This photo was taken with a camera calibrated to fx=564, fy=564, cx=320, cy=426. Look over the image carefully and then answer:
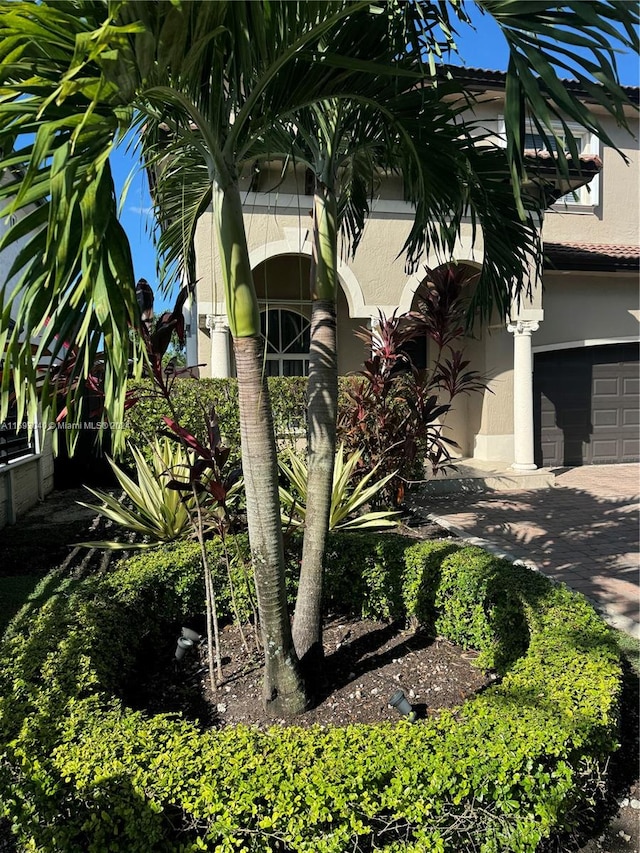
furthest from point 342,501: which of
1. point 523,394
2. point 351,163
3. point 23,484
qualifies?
point 523,394

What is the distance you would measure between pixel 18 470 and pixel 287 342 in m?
6.22

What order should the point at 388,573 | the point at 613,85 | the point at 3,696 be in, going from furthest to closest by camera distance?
the point at 388,573 → the point at 3,696 → the point at 613,85

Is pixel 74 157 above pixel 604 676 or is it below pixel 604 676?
above

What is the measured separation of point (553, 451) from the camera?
12.9 meters

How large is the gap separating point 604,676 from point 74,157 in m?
3.12

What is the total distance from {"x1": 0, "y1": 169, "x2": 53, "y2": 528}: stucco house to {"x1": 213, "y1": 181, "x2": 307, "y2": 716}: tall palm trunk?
5067 millimetres

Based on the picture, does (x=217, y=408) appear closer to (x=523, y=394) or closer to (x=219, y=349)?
(x=219, y=349)

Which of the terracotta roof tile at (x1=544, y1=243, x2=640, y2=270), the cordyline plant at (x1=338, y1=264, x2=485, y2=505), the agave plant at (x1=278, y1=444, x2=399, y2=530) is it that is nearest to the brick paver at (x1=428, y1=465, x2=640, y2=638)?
the cordyline plant at (x1=338, y1=264, x2=485, y2=505)

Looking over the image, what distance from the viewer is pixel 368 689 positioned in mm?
3451

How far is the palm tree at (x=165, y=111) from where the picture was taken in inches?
65.1

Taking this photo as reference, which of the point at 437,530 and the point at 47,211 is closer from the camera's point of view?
the point at 47,211

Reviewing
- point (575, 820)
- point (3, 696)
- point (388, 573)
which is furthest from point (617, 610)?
point (3, 696)

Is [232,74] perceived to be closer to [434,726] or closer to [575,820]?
[434,726]

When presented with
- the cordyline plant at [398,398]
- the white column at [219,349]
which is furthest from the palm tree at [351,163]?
the white column at [219,349]
